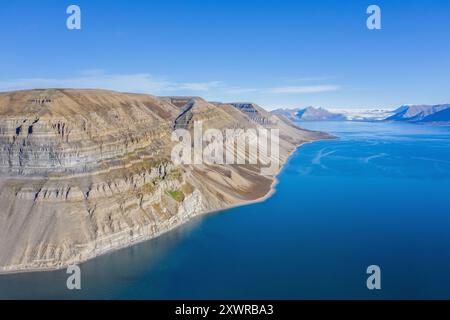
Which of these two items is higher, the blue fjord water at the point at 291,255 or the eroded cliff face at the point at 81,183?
the eroded cliff face at the point at 81,183

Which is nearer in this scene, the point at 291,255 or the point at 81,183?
the point at 291,255

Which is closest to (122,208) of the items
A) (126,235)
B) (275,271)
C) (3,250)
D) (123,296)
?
(126,235)

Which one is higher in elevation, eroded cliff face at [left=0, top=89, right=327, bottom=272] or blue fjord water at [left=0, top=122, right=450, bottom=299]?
eroded cliff face at [left=0, top=89, right=327, bottom=272]

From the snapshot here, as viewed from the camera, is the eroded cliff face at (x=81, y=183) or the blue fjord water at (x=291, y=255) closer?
the blue fjord water at (x=291, y=255)

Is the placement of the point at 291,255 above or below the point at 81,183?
below
